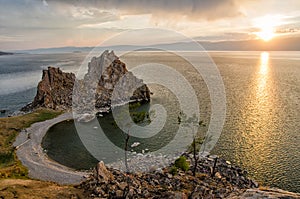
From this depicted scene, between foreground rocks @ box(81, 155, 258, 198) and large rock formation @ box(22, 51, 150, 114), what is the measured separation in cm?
6012

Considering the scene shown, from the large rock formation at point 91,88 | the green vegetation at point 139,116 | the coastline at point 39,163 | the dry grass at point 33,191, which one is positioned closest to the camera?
the dry grass at point 33,191

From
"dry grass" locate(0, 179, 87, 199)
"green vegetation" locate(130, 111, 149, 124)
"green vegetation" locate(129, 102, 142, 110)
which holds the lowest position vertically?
"dry grass" locate(0, 179, 87, 199)

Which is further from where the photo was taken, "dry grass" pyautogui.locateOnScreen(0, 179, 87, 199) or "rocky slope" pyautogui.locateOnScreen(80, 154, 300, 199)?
"rocky slope" pyautogui.locateOnScreen(80, 154, 300, 199)

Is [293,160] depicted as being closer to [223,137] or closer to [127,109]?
[223,137]

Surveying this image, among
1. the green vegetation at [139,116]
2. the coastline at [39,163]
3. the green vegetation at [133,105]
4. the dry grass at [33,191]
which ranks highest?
the green vegetation at [139,116]

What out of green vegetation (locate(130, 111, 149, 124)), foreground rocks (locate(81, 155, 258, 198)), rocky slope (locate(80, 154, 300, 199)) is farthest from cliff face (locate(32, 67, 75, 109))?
foreground rocks (locate(81, 155, 258, 198))

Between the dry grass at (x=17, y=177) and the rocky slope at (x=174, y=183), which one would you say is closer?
the dry grass at (x=17, y=177)

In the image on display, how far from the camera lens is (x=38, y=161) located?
6153 cm

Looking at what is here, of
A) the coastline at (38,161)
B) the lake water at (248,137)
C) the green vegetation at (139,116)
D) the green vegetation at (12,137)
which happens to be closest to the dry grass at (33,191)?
the coastline at (38,161)

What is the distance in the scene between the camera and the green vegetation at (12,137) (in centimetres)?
5409

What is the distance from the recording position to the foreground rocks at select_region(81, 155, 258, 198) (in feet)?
131

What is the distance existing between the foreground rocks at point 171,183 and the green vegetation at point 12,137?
1855 centimetres

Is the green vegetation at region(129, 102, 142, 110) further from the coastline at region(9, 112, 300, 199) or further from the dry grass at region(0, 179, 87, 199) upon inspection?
the dry grass at region(0, 179, 87, 199)

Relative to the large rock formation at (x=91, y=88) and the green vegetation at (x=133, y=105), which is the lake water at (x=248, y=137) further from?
the large rock formation at (x=91, y=88)
